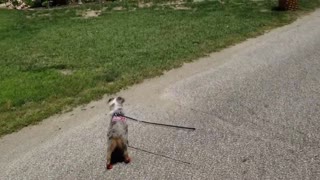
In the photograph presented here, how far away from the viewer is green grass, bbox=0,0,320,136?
35.5 ft

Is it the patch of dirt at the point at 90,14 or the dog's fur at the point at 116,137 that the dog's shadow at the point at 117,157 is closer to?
the dog's fur at the point at 116,137

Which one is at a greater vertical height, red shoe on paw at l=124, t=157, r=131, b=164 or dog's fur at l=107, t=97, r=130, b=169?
dog's fur at l=107, t=97, r=130, b=169

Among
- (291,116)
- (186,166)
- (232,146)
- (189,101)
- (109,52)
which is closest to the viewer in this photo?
(186,166)

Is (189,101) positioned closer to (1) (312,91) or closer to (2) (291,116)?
(2) (291,116)

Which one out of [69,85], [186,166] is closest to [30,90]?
[69,85]

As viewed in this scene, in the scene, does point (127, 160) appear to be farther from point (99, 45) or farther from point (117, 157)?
point (99, 45)

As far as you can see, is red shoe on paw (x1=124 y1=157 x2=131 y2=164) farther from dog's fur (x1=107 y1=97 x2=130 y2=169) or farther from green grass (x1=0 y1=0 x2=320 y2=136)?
green grass (x1=0 y1=0 x2=320 y2=136)

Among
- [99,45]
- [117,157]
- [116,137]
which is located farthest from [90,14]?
[116,137]

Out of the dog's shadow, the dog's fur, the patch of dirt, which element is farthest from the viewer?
the patch of dirt

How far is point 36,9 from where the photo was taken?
82.9ft

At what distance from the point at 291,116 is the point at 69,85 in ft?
18.3

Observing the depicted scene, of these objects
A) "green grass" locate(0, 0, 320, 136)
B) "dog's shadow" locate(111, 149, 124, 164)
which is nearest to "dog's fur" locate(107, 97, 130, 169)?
"dog's shadow" locate(111, 149, 124, 164)

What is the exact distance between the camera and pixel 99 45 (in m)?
15.4

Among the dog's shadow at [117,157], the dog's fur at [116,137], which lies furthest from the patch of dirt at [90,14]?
the dog's fur at [116,137]
